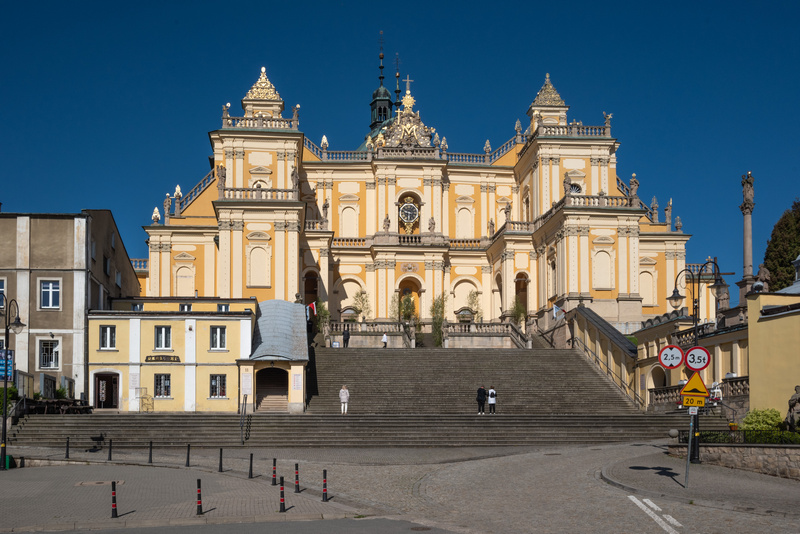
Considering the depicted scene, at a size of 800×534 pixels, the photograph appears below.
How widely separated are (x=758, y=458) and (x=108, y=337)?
1175 inches

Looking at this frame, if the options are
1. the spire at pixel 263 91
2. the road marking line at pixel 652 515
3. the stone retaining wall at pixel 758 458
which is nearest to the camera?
the road marking line at pixel 652 515

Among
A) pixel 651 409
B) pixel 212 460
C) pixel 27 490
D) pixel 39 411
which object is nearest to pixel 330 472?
pixel 212 460

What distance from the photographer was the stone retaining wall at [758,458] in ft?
77.5

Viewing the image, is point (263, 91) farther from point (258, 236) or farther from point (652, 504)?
point (652, 504)

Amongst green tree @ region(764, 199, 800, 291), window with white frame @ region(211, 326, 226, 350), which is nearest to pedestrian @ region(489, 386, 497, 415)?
window with white frame @ region(211, 326, 226, 350)

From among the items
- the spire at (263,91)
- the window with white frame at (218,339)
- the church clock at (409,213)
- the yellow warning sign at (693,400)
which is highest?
the spire at (263,91)

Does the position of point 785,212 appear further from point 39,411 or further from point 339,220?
point 39,411

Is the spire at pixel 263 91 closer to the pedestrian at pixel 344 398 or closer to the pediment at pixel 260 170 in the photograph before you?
the pediment at pixel 260 170

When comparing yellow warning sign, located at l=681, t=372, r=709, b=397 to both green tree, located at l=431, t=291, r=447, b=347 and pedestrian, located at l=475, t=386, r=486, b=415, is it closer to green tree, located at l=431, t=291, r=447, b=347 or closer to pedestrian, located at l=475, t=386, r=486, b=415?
pedestrian, located at l=475, t=386, r=486, b=415

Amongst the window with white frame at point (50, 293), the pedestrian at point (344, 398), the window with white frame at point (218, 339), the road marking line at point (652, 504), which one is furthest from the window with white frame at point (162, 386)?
the road marking line at point (652, 504)

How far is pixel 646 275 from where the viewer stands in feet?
231

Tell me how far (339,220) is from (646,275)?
23.1 meters

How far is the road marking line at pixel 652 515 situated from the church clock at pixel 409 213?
51.9 m

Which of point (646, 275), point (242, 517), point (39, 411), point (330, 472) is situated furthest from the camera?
point (646, 275)
